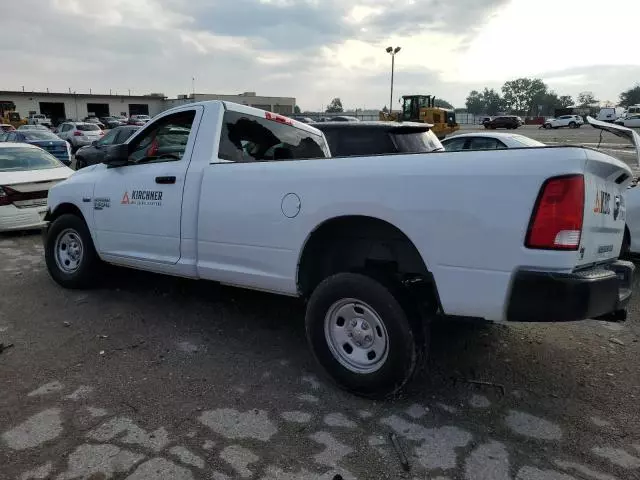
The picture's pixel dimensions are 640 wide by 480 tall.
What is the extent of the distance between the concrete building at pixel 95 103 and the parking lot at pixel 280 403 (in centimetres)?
6397

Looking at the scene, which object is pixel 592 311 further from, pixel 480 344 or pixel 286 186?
pixel 286 186

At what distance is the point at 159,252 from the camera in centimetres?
448

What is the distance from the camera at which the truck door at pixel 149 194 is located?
4.35m

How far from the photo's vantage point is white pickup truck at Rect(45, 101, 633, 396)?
2.67 meters

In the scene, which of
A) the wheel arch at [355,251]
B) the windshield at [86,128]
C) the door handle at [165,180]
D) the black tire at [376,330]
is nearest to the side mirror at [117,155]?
the door handle at [165,180]

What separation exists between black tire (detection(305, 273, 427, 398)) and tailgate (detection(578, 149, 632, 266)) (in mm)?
1010

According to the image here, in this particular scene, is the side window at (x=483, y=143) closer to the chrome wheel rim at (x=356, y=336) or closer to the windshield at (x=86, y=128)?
the chrome wheel rim at (x=356, y=336)

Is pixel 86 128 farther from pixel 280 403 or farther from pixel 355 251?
pixel 280 403

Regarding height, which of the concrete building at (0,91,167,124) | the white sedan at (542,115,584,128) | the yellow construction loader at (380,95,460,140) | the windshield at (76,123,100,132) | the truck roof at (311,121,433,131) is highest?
the concrete building at (0,91,167,124)

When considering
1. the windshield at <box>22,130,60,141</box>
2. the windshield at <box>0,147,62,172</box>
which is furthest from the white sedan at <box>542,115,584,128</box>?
the windshield at <box>0,147,62,172</box>

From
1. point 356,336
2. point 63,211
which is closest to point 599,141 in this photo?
point 356,336

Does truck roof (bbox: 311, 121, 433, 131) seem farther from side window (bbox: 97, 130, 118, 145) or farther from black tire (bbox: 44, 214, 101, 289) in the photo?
side window (bbox: 97, 130, 118, 145)

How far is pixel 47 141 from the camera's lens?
17.9 metres

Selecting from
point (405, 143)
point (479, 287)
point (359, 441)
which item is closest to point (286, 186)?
point (479, 287)
